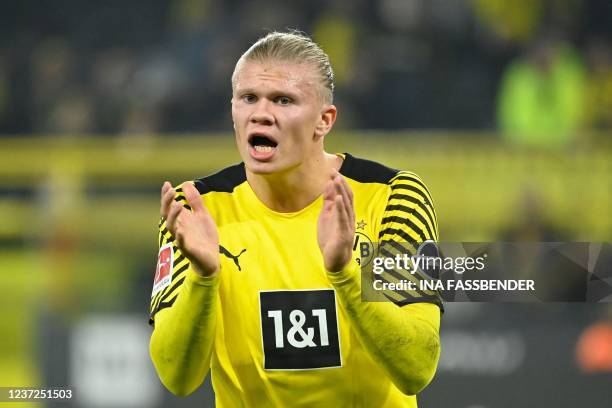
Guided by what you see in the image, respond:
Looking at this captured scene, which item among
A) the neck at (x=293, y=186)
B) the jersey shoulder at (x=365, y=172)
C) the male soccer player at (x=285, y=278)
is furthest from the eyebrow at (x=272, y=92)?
the jersey shoulder at (x=365, y=172)

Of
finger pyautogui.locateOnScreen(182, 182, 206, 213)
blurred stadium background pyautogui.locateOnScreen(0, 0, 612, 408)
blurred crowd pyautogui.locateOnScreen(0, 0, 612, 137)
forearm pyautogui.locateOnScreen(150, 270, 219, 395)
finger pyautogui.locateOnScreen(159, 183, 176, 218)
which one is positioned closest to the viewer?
finger pyautogui.locateOnScreen(159, 183, 176, 218)

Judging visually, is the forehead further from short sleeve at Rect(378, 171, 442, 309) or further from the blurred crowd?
the blurred crowd

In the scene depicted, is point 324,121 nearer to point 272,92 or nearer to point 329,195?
point 272,92

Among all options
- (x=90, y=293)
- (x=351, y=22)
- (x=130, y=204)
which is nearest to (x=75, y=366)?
(x=90, y=293)

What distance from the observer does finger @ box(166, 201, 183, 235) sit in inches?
127

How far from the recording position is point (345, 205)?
321 cm

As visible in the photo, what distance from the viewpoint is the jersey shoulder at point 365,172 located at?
12.3 ft

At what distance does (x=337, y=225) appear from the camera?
10.5ft

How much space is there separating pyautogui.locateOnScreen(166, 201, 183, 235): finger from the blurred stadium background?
10.0ft

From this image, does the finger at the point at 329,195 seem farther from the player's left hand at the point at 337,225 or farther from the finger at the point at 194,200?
the finger at the point at 194,200

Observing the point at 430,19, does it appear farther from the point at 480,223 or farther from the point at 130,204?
the point at 130,204

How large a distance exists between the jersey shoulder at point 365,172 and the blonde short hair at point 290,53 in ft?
0.79

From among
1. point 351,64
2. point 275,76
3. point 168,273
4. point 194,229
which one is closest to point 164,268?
point 168,273

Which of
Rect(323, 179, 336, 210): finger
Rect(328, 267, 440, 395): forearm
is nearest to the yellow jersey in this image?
Rect(328, 267, 440, 395): forearm
